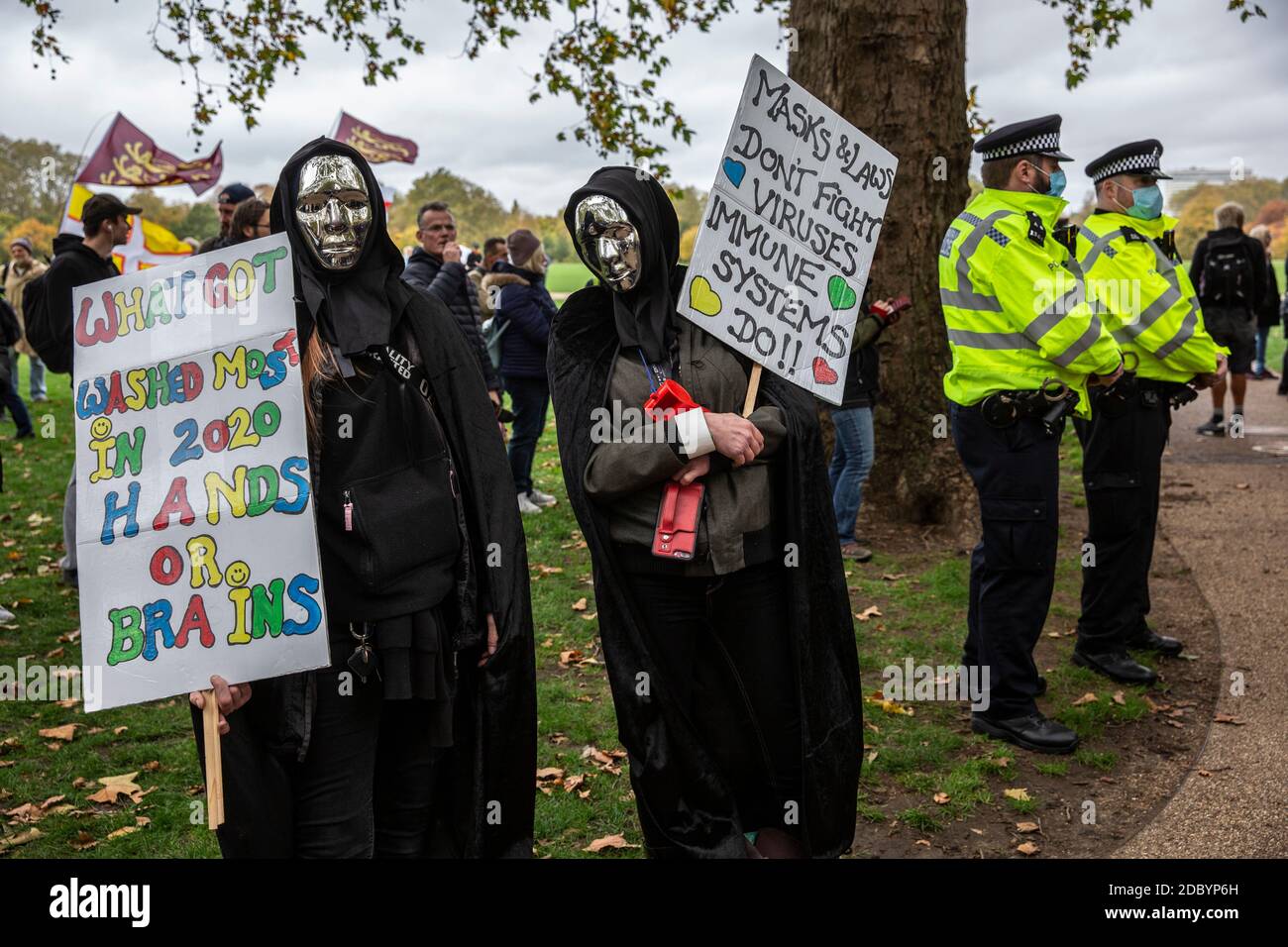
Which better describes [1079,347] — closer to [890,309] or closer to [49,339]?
[890,309]

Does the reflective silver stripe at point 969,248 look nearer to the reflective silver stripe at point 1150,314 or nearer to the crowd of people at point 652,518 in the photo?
the crowd of people at point 652,518

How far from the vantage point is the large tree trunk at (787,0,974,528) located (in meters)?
8.28

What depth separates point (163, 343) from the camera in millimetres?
2951

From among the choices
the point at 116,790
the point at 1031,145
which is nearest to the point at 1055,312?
the point at 1031,145

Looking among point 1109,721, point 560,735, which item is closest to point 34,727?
point 560,735

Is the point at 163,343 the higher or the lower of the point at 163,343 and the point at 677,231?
the lower

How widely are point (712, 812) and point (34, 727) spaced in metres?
3.90

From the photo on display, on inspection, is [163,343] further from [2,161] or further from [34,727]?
[2,161]

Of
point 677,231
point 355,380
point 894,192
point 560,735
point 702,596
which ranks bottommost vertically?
point 560,735

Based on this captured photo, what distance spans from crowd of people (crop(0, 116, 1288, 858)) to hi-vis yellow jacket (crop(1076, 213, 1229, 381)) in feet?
0.05

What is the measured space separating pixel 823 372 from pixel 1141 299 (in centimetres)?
254
